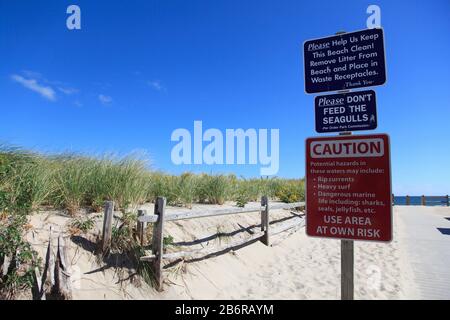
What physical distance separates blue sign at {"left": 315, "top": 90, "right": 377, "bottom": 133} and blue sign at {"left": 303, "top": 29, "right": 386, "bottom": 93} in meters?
0.08

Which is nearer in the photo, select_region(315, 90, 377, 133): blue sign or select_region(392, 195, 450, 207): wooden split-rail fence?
select_region(315, 90, 377, 133): blue sign

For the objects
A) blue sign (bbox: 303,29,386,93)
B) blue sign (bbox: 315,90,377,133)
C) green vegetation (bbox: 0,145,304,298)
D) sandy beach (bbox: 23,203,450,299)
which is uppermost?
blue sign (bbox: 303,29,386,93)

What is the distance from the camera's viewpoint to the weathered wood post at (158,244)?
585cm

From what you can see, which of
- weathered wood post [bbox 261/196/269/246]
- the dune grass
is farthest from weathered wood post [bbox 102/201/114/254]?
weathered wood post [bbox 261/196/269/246]

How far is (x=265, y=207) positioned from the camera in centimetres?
1038

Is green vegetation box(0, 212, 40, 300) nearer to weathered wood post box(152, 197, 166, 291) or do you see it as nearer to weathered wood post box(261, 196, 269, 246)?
weathered wood post box(152, 197, 166, 291)

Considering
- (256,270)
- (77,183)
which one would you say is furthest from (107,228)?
(256,270)

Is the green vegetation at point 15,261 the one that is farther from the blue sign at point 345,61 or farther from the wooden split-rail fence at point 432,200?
the wooden split-rail fence at point 432,200

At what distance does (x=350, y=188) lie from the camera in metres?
2.87

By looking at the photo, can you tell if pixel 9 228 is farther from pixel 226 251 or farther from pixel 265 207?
pixel 265 207

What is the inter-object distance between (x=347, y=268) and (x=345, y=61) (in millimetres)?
1782

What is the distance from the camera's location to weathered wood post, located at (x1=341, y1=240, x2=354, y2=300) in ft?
9.87
